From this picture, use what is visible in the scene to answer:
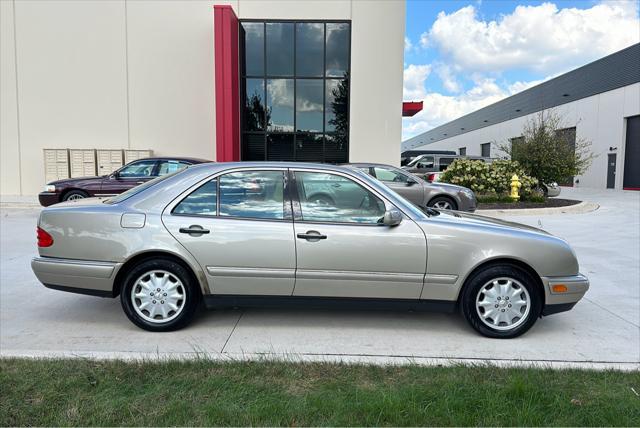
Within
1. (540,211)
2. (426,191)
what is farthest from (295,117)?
(540,211)

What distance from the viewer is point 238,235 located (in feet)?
12.4

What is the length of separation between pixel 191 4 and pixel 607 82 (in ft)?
88.5

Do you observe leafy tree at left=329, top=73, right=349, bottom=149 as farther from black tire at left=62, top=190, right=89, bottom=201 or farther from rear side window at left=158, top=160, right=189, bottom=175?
black tire at left=62, top=190, right=89, bottom=201

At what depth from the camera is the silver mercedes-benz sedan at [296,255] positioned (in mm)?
3764

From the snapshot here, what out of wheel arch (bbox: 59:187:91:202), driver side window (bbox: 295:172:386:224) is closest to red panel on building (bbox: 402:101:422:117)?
wheel arch (bbox: 59:187:91:202)

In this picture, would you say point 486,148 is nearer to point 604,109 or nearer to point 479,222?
point 604,109

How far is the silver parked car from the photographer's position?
10.6 meters

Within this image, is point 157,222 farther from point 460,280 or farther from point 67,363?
point 460,280

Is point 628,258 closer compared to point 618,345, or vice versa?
point 618,345

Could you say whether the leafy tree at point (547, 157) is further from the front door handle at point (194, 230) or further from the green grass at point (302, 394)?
the front door handle at point (194, 230)

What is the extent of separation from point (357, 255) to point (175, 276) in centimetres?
162

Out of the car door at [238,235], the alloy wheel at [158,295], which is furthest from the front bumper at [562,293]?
the alloy wheel at [158,295]

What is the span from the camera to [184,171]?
4125 mm

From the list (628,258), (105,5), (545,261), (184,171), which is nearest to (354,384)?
(545,261)
